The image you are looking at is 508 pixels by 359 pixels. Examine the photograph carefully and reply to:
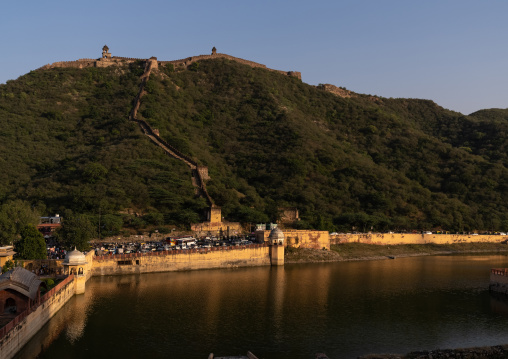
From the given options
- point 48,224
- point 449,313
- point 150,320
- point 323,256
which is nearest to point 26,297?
point 150,320

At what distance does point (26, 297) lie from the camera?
26344mm

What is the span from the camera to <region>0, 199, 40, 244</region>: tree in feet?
146

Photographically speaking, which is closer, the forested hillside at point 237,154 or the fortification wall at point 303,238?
the fortification wall at point 303,238

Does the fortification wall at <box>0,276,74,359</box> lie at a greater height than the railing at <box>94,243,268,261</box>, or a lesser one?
lesser

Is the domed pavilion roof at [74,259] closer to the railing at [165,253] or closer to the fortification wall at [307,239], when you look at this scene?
the railing at [165,253]

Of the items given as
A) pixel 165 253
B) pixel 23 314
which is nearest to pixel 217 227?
pixel 165 253

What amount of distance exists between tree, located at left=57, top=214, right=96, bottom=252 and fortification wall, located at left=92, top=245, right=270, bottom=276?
8.62 feet

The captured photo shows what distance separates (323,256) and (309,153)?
3152 cm

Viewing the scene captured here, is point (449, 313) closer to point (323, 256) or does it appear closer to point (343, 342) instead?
point (343, 342)

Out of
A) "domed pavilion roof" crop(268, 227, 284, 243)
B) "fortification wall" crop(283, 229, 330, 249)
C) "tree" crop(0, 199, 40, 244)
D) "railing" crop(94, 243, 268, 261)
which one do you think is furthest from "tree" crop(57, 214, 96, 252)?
"fortification wall" crop(283, 229, 330, 249)

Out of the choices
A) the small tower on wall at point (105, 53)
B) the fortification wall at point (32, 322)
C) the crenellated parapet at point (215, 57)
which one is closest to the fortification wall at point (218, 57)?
the crenellated parapet at point (215, 57)

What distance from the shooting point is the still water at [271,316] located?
26.1 metres

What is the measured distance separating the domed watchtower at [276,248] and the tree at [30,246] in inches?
886

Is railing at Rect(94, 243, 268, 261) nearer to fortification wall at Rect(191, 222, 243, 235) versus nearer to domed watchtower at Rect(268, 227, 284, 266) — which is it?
domed watchtower at Rect(268, 227, 284, 266)
